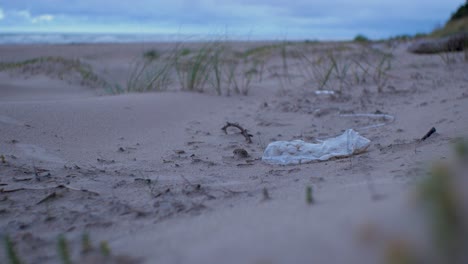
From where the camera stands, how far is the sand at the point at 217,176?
1.01 m

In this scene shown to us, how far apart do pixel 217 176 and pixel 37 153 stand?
113 centimetres

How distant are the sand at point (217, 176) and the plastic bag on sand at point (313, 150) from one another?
86 mm

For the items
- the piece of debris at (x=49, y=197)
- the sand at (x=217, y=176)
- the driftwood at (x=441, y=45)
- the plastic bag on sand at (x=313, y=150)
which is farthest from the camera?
the driftwood at (x=441, y=45)

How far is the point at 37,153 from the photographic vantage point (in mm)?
2672

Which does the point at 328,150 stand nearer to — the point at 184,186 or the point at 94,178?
the point at 184,186

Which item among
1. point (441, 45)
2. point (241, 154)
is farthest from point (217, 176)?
point (441, 45)

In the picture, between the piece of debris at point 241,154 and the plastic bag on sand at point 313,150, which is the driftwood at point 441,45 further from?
the piece of debris at point 241,154

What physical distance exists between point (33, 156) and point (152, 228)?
1376 millimetres

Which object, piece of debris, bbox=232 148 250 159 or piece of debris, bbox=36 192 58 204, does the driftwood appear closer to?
piece of debris, bbox=232 148 250 159

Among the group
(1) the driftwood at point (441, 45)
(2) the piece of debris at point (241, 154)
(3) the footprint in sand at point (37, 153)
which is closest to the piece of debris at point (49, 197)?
(3) the footprint in sand at point (37, 153)

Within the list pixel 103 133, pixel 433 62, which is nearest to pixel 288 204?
pixel 103 133

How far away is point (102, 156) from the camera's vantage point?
9.09ft

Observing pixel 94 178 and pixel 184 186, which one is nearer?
pixel 184 186

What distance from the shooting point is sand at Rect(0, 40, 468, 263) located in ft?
3.32
